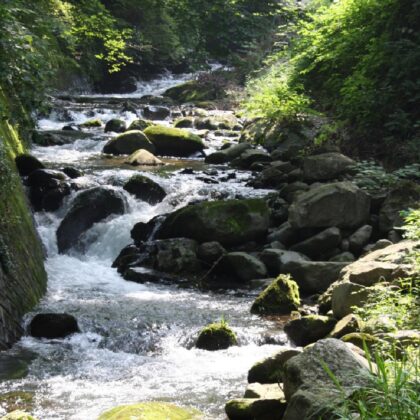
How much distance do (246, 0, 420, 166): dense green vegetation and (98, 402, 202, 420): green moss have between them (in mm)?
8203

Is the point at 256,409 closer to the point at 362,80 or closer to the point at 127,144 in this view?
the point at 362,80

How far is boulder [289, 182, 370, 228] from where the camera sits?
998 centimetres

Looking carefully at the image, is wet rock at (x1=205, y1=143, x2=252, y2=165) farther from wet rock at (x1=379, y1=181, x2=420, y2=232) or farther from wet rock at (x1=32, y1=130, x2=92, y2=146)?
wet rock at (x1=379, y1=181, x2=420, y2=232)

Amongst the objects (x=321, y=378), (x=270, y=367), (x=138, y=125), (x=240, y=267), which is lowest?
(x=240, y=267)

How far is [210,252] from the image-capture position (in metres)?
10.2

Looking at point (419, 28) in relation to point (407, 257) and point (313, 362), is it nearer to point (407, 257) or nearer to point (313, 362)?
point (407, 257)

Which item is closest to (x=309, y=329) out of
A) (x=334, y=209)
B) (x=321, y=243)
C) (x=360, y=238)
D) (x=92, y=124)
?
(x=321, y=243)

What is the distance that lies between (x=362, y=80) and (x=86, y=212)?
6.93m

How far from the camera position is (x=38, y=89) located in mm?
9555

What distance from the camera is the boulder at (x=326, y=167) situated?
12.1 meters

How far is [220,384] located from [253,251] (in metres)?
4.84

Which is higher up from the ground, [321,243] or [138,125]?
[138,125]

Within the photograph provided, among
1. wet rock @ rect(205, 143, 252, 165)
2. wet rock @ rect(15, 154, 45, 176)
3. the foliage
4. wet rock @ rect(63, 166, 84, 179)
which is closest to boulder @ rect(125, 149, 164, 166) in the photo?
wet rock @ rect(205, 143, 252, 165)

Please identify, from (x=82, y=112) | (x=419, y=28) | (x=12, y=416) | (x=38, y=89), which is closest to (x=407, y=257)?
(x=12, y=416)
